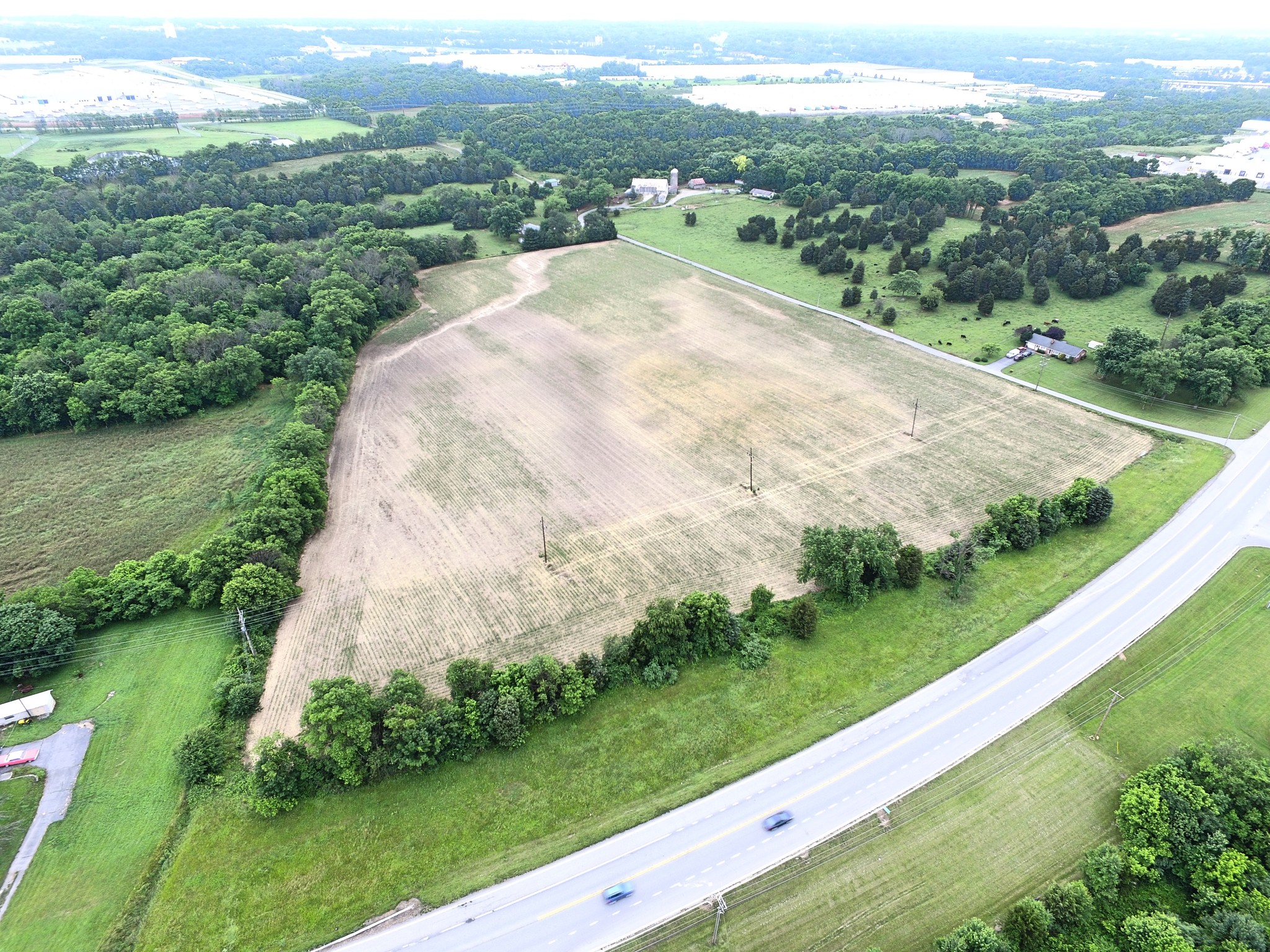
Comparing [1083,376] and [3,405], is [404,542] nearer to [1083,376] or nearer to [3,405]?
[3,405]

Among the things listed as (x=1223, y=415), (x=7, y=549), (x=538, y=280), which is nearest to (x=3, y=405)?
(x=7, y=549)

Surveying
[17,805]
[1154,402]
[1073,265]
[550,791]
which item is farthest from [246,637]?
[1073,265]

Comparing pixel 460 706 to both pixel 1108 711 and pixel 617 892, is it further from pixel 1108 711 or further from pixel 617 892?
pixel 1108 711

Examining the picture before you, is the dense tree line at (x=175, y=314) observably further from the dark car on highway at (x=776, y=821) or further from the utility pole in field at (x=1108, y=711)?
the utility pole in field at (x=1108, y=711)

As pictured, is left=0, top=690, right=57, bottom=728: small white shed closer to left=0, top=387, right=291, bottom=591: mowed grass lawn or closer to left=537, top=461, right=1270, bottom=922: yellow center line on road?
left=0, top=387, right=291, bottom=591: mowed grass lawn

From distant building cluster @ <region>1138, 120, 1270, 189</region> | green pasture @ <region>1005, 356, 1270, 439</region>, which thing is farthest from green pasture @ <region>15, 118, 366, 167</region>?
distant building cluster @ <region>1138, 120, 1270, 189</region>
